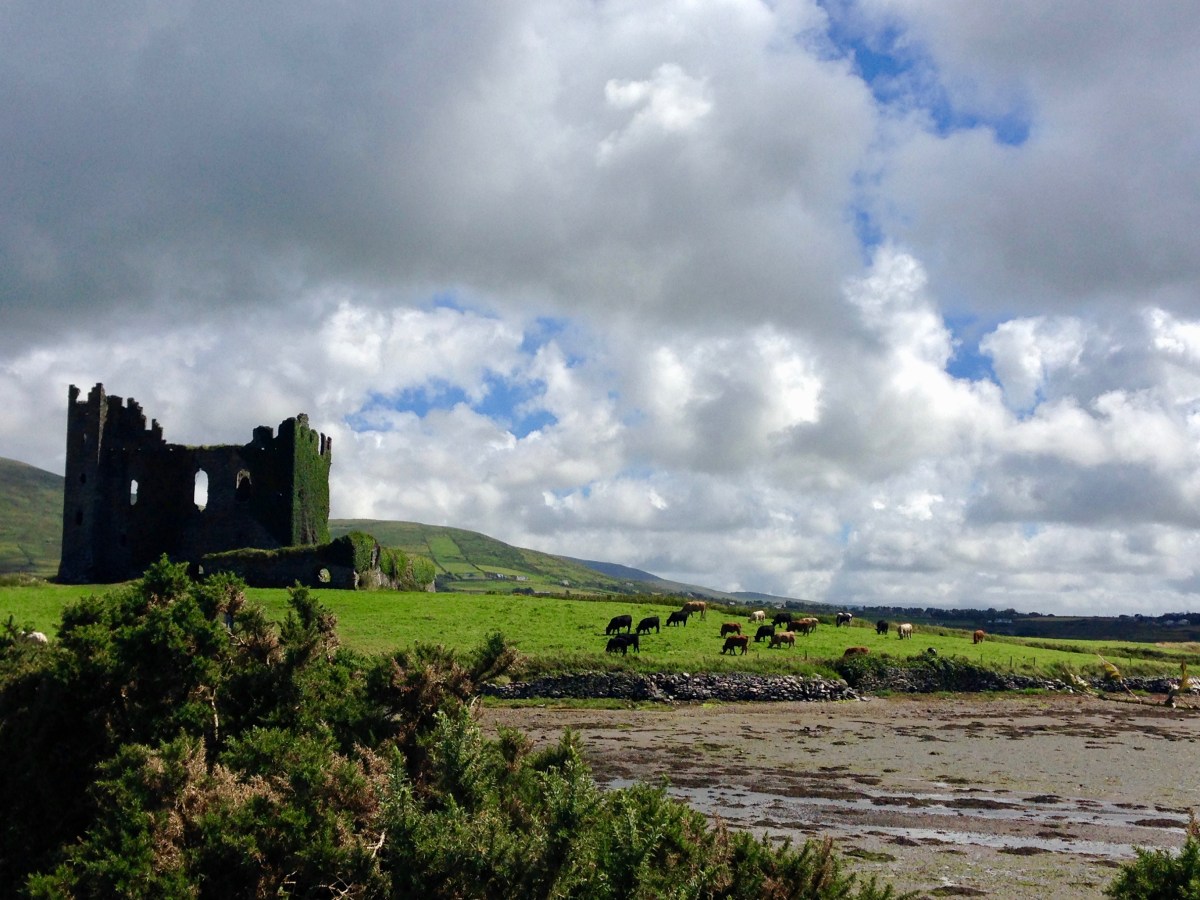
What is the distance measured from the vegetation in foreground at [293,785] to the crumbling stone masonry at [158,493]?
50675 millimetres

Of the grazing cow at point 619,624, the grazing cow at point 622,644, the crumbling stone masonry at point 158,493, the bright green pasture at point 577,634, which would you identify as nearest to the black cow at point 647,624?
the bright green pasture at point 577,634

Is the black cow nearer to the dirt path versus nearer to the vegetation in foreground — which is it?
the dirt path

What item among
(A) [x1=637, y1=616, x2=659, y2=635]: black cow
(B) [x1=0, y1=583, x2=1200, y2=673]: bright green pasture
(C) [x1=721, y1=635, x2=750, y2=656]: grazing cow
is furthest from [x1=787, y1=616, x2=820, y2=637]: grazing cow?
(C) [x1=721, y1=635, x2=750, y2=656]: grazing cow

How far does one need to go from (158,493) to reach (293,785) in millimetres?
59181

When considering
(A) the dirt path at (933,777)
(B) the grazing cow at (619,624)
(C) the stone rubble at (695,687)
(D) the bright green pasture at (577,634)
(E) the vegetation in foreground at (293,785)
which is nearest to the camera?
(E) the vegetation in foreground at (293,785)

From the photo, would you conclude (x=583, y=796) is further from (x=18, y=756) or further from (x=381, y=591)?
(x=381, y=591)

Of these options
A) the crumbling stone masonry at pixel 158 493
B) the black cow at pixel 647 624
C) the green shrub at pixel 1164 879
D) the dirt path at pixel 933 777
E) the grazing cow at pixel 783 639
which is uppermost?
the crumbling stone masonry at pixel 158 493

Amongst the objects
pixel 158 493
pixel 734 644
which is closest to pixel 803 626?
pixel 734 644

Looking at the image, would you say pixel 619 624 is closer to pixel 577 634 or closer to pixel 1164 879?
pixel 577 634

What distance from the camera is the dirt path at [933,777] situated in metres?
15.3

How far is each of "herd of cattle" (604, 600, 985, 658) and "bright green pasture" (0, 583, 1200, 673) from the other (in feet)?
1.87

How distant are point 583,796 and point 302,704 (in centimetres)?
420

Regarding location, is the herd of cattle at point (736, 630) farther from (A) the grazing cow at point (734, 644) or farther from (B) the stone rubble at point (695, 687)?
(B) the stone rubble at point (695, 687)

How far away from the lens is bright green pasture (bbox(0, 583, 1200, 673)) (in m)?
37.8
